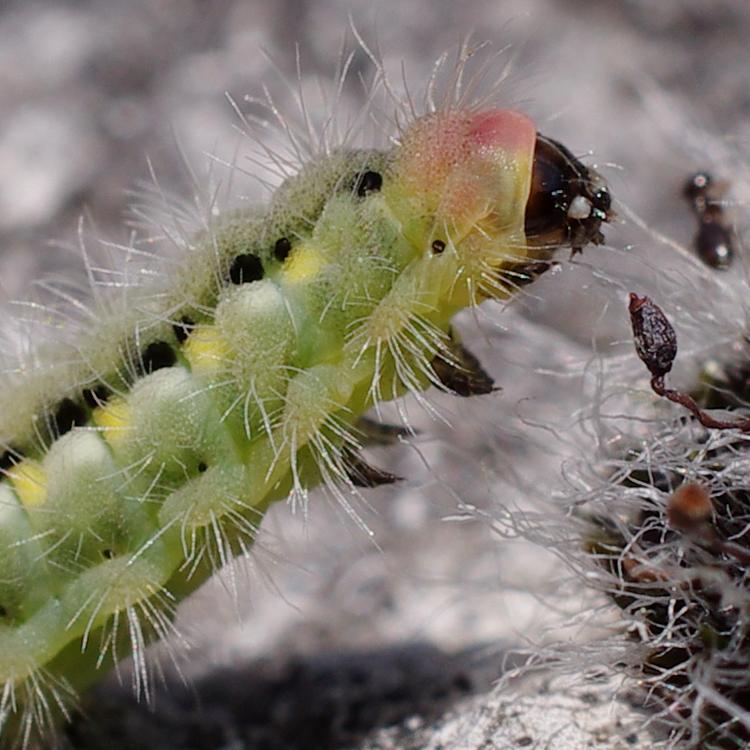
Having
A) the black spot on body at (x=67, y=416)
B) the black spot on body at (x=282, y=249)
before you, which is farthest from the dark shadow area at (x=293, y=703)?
the black spot on body at (x=282, y=249)

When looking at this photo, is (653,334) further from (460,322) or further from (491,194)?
(460,322)

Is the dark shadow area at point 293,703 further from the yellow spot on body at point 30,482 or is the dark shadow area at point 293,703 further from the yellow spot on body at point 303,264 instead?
the yellow spot on body at point 303,264

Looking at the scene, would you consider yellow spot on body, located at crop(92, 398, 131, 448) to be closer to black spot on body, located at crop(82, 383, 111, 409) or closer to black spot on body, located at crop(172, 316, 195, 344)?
black spot on body, located at crop(82, 383, 111, 409)

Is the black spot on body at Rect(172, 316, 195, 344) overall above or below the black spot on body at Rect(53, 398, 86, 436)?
above

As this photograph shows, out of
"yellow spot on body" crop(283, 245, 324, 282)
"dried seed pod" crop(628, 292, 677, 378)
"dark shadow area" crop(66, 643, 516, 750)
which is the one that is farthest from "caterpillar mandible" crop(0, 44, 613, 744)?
"dark shadow area" crop(66, 643, 516, 750)

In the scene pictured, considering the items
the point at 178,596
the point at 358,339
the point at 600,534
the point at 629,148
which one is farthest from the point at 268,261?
the point at 629,148

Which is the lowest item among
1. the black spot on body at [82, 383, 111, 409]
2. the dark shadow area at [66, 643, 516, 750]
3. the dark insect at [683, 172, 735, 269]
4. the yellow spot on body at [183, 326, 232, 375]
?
the dark shadow area at [66, 643, 516, 750]
